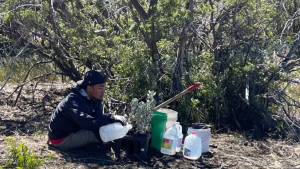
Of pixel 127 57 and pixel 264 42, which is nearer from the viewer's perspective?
pixel 127 57

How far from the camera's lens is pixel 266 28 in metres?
6.77

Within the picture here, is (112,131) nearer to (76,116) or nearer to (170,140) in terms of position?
(76,116)

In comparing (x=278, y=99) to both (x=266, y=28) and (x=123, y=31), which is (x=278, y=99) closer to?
(x=266, y=28)

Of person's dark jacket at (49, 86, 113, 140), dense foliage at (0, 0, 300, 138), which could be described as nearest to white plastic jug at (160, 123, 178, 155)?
person's dark jacket at (49, 86, 113, 140)

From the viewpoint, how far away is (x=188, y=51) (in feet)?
22.3

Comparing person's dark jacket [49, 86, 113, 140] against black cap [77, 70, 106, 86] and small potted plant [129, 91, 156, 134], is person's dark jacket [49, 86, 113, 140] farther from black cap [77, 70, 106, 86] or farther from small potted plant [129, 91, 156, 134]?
small potted plant [129, 91, 156, 134]

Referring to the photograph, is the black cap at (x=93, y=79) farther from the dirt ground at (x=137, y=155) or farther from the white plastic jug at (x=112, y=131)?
the dirt ground at (x=137, y=155)

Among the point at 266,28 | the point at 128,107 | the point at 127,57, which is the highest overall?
the point at 266,28

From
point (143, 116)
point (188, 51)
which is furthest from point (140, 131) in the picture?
point (188, 51)

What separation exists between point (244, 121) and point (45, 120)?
2.98 metres

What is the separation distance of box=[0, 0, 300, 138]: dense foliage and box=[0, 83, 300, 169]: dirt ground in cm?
48

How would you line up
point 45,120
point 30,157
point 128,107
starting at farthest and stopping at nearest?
point 45,120
point 128,107
point 30,157

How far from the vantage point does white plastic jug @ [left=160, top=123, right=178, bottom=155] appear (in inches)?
212

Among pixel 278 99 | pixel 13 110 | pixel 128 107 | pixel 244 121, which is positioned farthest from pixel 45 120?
pixel 278 99
